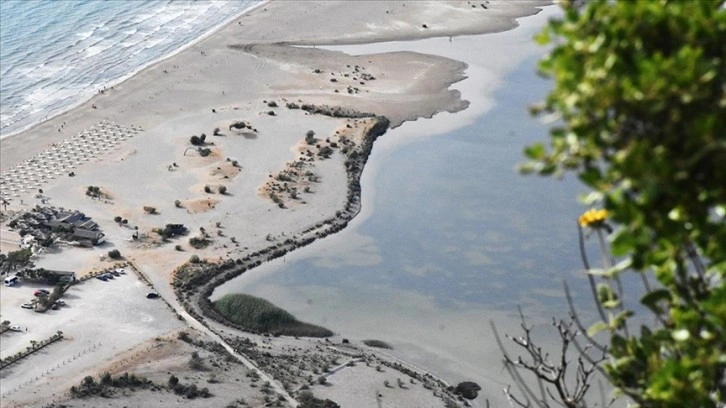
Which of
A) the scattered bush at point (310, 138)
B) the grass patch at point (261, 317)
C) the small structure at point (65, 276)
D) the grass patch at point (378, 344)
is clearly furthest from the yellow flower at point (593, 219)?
the scattered bush at point (310, 138)

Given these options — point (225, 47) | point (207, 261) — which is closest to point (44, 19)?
point (225, 47)

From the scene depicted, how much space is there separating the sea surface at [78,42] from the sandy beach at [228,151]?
2.38 meters

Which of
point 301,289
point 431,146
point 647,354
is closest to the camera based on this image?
point 647,354

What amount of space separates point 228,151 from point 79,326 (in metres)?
18.2

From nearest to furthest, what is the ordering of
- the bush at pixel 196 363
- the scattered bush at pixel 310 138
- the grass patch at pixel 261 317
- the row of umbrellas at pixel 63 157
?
1. the bush at pixel 196 363
2. the grass patch at pixel 261 317
3. the row of umbrellas at pixel 63 157
4. the scattered bush at pixel 310 138

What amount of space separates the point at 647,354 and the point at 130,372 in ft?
109

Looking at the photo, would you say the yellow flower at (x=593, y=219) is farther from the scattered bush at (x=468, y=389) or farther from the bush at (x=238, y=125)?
the bush at (x=238, y=125)

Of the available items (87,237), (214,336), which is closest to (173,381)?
(214,336)

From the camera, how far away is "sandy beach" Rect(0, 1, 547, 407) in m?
41.9

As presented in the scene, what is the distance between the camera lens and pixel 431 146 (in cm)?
5934

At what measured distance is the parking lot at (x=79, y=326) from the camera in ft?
127

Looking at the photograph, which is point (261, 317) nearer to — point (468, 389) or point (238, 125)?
point (468, 389)

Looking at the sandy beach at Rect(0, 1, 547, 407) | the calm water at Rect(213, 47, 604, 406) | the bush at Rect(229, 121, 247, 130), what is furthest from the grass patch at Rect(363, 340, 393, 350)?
the bush at Rect(229, 121, 247, 130)

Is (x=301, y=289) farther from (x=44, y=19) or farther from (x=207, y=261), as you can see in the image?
(x=44, y=19)
